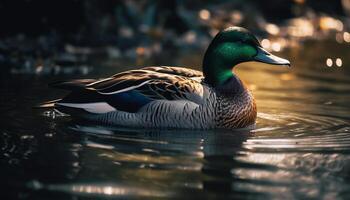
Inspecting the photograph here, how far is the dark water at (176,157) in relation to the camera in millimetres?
6789

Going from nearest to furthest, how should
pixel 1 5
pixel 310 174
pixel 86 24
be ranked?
1. pixel 310 174
2. pixel 1 5
3. pixel 86 24

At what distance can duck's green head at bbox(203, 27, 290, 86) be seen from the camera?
1030cm

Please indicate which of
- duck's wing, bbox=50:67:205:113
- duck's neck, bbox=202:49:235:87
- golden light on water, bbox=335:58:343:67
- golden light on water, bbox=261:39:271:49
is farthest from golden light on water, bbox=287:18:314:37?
duck's wing, bbox=50:67:205:113

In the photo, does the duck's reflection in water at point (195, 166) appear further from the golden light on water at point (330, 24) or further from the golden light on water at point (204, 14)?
the golden light on water at point (330, 24)

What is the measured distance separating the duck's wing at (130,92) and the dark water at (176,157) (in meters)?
0.26

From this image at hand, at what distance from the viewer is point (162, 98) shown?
9.70 meters

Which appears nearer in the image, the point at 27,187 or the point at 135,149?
the point at 27,187

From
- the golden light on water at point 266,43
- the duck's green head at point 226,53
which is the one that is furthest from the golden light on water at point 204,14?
the duck's green head at point 226,53

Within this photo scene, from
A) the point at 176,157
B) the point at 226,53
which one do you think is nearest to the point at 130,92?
the point at 226,53

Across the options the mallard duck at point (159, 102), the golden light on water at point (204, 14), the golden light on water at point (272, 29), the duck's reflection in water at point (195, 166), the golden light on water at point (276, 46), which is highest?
the golden light on water at point (204, 14)

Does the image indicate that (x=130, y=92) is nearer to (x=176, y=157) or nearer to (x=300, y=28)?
(x=176, y=157)

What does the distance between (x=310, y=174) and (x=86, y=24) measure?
11.0m

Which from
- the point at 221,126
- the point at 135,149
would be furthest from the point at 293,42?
the point at 135,149

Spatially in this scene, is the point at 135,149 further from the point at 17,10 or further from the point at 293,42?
the point at 293,42
